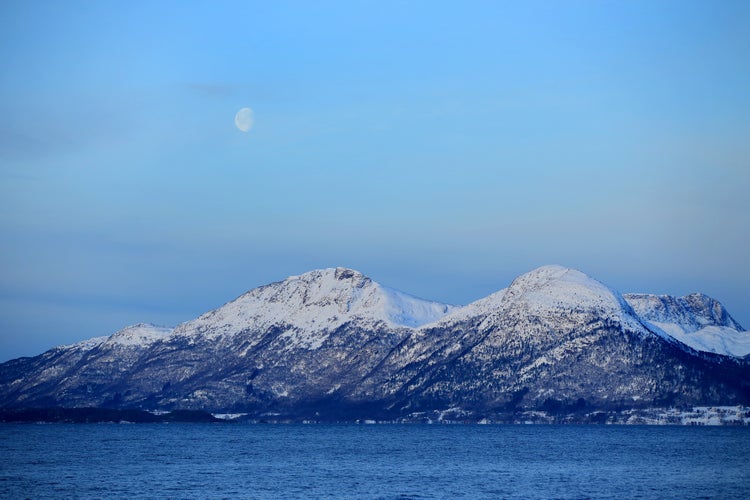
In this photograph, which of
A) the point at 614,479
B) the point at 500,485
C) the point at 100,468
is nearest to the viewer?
the point at 500,485

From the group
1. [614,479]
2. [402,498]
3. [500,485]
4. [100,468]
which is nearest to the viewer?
[402,498]

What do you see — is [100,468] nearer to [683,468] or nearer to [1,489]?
[1,489]

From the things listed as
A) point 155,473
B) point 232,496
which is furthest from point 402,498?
point 155,473

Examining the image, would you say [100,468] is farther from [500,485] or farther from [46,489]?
[500,485]

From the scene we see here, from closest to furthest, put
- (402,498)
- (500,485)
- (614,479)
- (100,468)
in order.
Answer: (402,498)
(500,485)
(614,479)
(100,468)

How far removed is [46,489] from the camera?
14325 centimetres

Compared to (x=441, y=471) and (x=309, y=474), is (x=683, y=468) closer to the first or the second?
(x=441, y=471)

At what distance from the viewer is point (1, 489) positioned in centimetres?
14138

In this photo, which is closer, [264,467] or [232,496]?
[232,496]

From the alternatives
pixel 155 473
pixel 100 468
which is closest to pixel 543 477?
pixel 155 473

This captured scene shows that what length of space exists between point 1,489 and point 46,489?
5.98m

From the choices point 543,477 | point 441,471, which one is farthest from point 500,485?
point 441,471

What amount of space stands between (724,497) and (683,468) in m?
56.4

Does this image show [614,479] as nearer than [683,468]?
Yes
